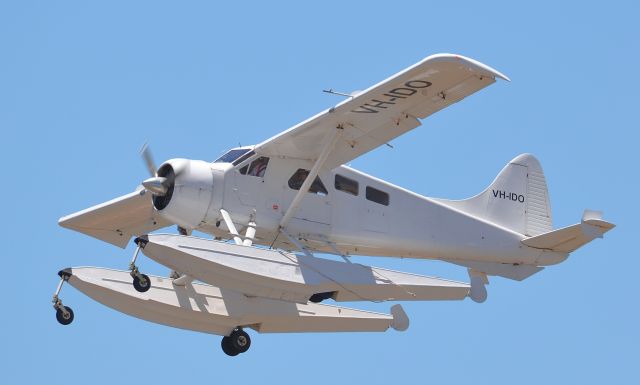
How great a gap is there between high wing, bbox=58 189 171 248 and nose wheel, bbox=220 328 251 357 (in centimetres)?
268

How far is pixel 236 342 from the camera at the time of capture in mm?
25062

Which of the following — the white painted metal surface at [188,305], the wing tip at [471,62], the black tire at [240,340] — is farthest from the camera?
the black tire at [240,340]

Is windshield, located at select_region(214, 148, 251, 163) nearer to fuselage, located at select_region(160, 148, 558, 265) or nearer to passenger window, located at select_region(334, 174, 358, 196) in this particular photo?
fuselage, located at select_region(160, 148, 558, 265)

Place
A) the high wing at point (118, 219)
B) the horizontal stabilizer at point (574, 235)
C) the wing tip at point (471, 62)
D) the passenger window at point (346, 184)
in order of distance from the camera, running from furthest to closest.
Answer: the high wing at point (118, 219) → the passenger window at point (346, 184) → the horizontal stabilizer at point (574, 235) → the wing tip at point (471, 62)

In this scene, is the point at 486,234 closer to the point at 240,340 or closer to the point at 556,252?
the point at 556,252

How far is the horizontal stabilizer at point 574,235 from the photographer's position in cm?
2402

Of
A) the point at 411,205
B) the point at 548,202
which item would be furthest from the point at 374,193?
the point at 548,202

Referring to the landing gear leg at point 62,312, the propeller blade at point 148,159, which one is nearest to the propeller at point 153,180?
the propeller blade at point 148,159

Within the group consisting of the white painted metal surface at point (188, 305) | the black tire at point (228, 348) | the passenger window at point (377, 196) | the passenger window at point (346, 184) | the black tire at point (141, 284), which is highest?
the passenger window at point (346, 184)

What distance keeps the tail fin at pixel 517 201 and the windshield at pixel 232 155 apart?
419cm

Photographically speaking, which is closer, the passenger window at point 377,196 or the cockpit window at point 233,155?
the cockpit window at point 233,155

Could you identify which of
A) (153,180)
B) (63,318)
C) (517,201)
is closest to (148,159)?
(153,180)

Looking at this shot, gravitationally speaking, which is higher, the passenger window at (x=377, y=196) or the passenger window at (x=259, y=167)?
the passenger window at (x=259, y=167)

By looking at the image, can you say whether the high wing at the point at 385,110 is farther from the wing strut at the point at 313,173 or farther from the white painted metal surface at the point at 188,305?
the white painted metal surface at the point at 188,305
